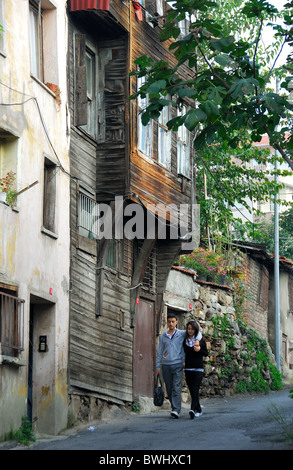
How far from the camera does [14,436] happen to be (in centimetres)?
1461

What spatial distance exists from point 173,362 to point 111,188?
167 inches

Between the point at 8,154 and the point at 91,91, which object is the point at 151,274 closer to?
the point at 91,91

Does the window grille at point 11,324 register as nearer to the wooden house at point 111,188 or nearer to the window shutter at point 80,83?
the wooden house at point 111,188

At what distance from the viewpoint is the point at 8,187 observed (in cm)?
1546

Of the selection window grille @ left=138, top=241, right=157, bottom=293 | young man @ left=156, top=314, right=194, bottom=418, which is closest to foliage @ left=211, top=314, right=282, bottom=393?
window grille @ left=138, top=241, right=157, bottom=293

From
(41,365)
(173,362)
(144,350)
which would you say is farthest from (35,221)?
(144,350)

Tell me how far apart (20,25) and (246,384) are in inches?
594

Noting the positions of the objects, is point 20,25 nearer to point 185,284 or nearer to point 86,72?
point 86,72

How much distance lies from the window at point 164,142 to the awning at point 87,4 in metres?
3.87

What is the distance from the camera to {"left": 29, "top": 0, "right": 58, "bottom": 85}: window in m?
17.6

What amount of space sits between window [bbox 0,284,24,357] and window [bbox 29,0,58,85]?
4.64 metres

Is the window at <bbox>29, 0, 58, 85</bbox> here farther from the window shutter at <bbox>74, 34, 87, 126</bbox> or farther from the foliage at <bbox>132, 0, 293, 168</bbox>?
the foliage at <bbox>132, 0, 293, 168</bbox>

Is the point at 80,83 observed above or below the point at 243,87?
above

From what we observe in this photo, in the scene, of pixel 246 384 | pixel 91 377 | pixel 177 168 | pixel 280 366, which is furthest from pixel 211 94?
pixel 280 366
